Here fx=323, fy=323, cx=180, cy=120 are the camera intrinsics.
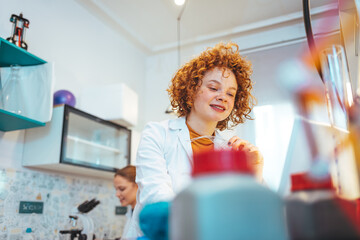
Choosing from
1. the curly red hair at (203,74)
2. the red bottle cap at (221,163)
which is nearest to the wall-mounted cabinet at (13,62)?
the curly red hair at (203,74)

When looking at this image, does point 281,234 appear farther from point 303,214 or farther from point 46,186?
point 46,186

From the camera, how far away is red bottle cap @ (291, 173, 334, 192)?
312mm

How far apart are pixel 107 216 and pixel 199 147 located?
2.34 metres

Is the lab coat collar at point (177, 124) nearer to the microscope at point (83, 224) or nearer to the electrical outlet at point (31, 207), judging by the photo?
the microscope at point (83, 224)

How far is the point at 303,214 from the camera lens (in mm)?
302

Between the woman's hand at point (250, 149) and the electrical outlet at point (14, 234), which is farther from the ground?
the woman's hand at point (250, 149)

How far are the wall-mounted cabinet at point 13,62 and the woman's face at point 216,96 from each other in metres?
1.30

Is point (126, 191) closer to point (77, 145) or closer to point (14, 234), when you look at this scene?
point (77, 145)

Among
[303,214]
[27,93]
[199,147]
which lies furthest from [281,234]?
[27,93]

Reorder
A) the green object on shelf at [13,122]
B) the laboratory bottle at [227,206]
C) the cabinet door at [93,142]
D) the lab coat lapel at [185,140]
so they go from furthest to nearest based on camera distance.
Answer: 1. the cabinet door at [93,142]
2. the green object on shelf at [13,122]
3. the lab coat lapel at [185,140]
4. the laboratory bottle at [227,206]

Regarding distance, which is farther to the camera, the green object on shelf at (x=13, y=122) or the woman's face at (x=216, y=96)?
the green object on shelf at (x=13, y=122)

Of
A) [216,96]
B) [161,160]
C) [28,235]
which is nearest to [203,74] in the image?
[216,96]

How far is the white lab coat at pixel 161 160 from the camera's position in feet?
2.39

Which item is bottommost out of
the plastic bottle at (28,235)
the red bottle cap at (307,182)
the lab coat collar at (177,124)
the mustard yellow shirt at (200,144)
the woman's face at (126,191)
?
the plastic bottle at (28,235)
